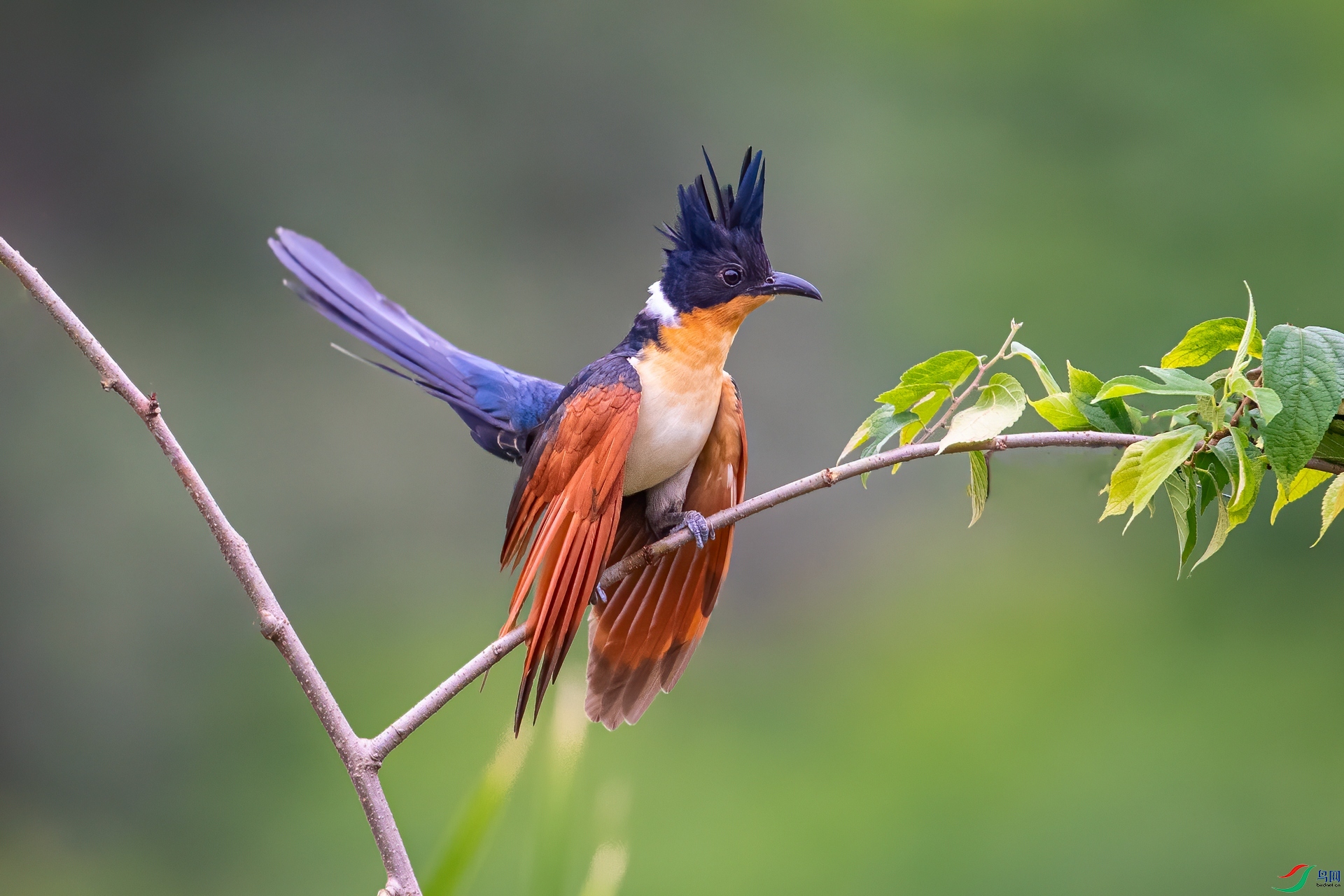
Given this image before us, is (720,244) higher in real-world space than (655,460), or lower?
higher

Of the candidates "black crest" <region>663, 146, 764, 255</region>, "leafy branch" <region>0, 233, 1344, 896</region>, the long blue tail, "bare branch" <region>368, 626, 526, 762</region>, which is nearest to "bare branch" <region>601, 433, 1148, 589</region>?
"leafy branch" <region>0, 233, 1344, 896</region>

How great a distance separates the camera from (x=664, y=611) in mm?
1363

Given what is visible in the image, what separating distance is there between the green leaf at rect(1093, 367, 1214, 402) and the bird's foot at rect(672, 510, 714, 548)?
0.43 m

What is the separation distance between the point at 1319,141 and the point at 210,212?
3.84 metres

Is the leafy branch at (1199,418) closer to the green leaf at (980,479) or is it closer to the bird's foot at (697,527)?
the green leaf at (980,479)

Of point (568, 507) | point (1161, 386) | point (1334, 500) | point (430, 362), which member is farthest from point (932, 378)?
point (430, 362)

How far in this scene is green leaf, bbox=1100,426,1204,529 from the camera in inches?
31.5

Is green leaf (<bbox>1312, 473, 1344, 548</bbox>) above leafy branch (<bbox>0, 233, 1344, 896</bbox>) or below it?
below

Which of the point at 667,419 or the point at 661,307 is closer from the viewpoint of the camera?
the point at 667,419

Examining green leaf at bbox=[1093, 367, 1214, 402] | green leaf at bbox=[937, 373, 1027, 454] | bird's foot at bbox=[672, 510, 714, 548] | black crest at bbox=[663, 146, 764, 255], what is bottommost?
bird's foot at bbox=[672, 510, 714, 548]

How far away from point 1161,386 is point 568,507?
0.63m

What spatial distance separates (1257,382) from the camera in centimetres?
86

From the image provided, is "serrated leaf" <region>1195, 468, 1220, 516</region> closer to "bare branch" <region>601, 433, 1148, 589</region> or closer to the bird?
"bare branch" <region>601, 433, 1148, 589</region>

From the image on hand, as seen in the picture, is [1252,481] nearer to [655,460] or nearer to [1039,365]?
[1039,365]
